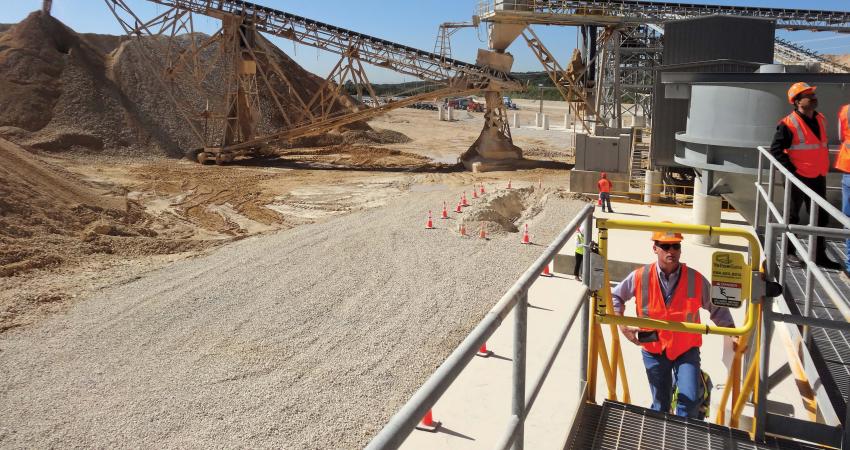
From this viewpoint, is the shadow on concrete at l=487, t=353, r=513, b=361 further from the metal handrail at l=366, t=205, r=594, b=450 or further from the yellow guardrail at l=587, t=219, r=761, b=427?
the metal handrail at l=366, t=205, r=594, b=450

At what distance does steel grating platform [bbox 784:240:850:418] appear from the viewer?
3.72 metres

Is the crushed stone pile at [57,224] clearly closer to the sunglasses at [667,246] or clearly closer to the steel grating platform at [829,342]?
the sunglasses at [667,246]

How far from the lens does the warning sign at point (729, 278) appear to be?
3.83 metres

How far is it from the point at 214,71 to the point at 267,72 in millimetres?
3181

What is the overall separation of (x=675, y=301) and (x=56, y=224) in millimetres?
14236

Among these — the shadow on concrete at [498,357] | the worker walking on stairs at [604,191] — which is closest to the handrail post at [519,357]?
the shadow on concrete at [498,357]

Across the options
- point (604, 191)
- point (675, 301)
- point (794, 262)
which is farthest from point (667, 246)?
point (604, 191)

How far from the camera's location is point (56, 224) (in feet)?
→ 49.4

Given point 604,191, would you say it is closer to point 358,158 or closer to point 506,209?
point 506,209

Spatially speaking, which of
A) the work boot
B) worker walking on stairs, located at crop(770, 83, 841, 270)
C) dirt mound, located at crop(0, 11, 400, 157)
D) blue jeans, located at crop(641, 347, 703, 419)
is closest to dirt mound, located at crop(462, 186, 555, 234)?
the work boot

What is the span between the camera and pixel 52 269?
1284 cm

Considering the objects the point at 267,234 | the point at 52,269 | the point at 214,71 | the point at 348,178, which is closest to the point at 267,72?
the point at 214,71

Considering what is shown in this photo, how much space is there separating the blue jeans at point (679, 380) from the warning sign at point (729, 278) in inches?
29.4

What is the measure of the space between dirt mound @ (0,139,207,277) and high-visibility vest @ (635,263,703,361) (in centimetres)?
1157
